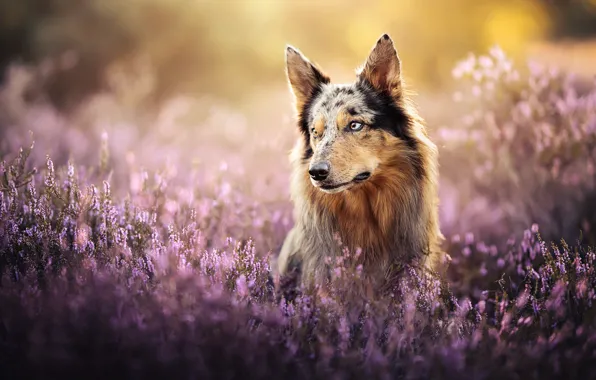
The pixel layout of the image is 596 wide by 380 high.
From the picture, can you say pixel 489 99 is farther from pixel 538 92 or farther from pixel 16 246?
pixel 16 246

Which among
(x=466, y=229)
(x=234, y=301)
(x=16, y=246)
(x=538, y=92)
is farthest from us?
(x=538, y=92)

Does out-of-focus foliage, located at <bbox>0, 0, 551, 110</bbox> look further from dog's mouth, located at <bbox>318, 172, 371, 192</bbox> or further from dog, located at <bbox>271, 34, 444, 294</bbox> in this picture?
dog's mouth, located at <bbox>318, 172, 371, 192</bbox>

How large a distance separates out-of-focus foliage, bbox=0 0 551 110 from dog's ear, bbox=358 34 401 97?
678cm

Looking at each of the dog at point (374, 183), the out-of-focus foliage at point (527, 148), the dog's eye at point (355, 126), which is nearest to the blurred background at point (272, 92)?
the out-of-focus foliage at point (527, 148)

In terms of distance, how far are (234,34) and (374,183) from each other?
8.50 m

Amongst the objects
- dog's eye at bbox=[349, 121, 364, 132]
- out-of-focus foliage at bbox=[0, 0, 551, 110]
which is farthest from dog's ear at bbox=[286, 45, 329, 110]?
out-of-focus foliage at bbox=[0, 0, 551, 110]

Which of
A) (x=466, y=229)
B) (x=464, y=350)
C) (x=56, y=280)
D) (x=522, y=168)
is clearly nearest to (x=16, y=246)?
(x=56, y=280)

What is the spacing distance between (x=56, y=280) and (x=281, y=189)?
3.48m

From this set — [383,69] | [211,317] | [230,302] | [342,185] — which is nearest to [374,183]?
Result: [342,185]

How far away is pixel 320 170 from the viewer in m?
3.37

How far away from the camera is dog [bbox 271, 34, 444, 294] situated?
3652 mm

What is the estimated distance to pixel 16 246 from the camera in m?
3.06

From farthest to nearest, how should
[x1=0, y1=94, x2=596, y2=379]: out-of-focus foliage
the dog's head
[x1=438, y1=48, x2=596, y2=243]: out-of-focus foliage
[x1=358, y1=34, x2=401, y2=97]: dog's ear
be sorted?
[x1=438, y1=48, x2=596, y2=243]: out-of-focus foliage < [x1=358, y1=34, x2=401, y2=97]: dog's ear < the dog's head < [x1=0, y1=94, x2=596, y2=379]: out-of-focus foliage

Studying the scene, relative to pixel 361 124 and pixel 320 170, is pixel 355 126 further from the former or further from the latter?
pixel 320 170
